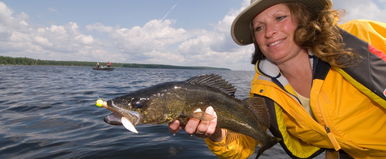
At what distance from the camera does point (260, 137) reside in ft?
12.7

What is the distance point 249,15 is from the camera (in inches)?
155

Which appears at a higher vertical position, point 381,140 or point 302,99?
point 302,99

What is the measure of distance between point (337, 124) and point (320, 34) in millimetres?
1296

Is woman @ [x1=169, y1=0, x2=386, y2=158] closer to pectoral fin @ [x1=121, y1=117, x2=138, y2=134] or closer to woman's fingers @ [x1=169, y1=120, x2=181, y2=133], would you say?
woman's fingers @ [x1=169, y1=120, x2=181, y2=133]

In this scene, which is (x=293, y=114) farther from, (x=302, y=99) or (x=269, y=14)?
(x=269, y=14)

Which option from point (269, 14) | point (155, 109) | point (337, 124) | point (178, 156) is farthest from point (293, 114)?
point (178, 156)

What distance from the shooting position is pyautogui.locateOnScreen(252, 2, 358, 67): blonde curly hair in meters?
3.32

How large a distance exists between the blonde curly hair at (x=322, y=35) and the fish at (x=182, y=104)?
1.29 metres

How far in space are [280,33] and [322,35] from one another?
1.86ft

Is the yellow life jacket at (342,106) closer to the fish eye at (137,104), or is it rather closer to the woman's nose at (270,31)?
the woman's nose at (270,31)

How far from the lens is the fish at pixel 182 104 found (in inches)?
123

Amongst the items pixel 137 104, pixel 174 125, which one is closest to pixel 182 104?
pixel 174 125

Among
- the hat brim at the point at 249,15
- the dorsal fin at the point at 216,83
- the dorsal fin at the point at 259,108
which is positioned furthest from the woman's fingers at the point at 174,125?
the hat brim at the point at 249,15

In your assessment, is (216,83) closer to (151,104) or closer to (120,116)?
(151,104)
